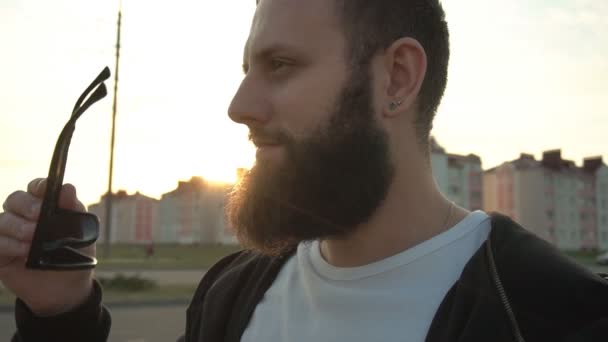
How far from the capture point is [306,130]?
179 centimetres

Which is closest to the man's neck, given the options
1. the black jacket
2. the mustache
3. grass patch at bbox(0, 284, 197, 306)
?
the black jacket

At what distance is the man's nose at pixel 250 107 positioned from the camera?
1.76 m

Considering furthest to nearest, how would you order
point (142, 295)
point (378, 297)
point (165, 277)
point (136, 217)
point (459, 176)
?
point (136, 217) < point (459, 176) < point (165, 277) < point (142, 295) < point (378, 297)

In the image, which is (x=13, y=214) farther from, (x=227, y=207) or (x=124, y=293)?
(x=124, y=293)

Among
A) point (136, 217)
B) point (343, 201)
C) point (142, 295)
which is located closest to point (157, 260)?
point (142, 295)

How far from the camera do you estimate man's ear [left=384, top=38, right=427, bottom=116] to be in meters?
1.88

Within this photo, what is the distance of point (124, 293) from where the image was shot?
14.6m

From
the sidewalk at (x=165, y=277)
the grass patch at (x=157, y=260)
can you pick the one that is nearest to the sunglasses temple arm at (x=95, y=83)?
the grass patch at (x=157, y=260)

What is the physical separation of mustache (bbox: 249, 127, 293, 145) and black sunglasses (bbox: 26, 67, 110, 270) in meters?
0.45

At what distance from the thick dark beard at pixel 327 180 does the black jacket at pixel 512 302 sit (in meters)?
0.33

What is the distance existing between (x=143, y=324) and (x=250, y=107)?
9.15 meters

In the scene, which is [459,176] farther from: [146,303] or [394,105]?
[394,105]

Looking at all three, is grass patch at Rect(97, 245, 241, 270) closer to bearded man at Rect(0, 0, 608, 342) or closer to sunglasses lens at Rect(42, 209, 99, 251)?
bearded man at Rect(0, 0, 608, 342)

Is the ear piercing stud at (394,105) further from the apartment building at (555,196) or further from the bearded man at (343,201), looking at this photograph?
the apartment building at (555,196)
